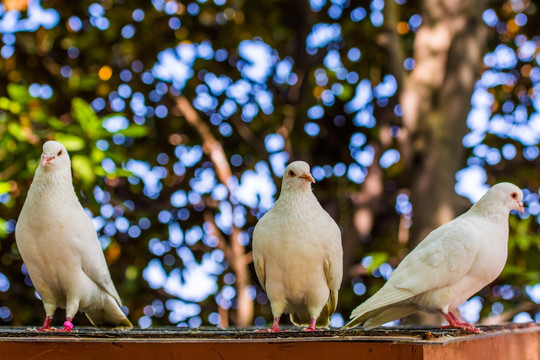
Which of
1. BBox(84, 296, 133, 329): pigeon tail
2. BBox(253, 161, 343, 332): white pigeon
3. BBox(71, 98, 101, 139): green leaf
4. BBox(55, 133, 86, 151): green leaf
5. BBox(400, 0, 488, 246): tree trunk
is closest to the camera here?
BBox(253, 161, 343, 332): white pigeon

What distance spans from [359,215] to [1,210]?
12.5 feet

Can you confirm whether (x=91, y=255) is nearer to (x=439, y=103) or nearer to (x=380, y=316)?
(x=380, y=316)

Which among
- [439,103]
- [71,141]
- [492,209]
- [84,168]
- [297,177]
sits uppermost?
[439,103]

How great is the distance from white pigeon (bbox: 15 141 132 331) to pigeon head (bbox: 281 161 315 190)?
116cm

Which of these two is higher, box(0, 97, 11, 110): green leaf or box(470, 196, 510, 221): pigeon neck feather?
box(0, 97, 11, 110): green leaf

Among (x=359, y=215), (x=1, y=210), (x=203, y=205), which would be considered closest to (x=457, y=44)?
(x=359, y=215)

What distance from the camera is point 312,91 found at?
8.13 meters

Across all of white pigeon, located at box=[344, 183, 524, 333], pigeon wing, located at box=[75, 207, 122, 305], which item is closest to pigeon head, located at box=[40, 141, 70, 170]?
pigeon wing, located at box=[75, 207, 122, 305]

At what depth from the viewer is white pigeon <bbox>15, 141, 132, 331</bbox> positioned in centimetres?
355

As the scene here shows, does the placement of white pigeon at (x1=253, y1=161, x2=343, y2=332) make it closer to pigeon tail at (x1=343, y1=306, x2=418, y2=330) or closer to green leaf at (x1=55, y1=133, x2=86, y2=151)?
Result: pigeon tail at (x1=343, y1=306, x2=418, y2=330)

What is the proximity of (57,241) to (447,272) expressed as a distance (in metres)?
2.11

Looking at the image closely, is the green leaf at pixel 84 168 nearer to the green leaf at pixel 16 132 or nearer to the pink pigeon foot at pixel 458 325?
the green leaf at pixel 16 132

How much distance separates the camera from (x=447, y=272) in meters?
3.60

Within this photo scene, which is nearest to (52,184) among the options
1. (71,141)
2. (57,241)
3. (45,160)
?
(45,160)
